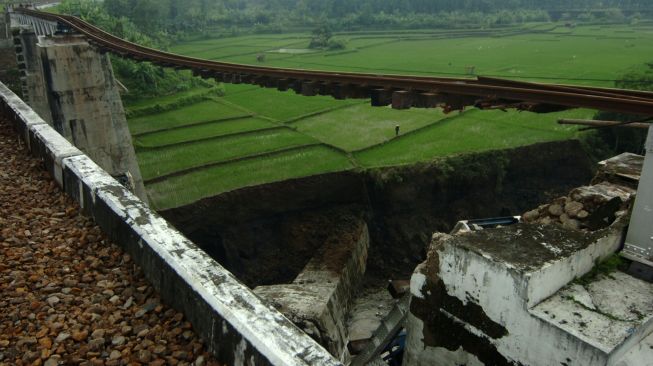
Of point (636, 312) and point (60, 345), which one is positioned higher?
point (60, 345)

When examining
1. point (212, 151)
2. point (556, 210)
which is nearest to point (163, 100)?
point (212, 151)

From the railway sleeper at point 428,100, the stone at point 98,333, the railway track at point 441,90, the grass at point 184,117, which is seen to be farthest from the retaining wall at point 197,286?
the grass at point 184,117

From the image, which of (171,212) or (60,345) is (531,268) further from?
(171,212)

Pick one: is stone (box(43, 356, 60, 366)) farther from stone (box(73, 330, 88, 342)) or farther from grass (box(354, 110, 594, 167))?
grass (box(354, 110, 594, 167))

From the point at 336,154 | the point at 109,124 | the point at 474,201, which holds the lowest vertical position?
the point at 474,201

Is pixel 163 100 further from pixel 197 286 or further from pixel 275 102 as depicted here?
pixel 197 286

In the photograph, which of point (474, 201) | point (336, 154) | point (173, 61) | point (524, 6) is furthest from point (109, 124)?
point (524, 6)

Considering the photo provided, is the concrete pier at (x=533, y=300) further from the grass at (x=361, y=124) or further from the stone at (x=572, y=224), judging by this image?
the grass at (x=361, y=124)
